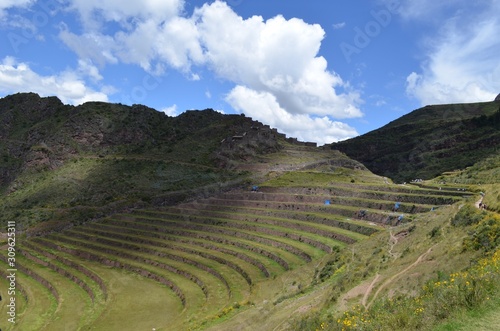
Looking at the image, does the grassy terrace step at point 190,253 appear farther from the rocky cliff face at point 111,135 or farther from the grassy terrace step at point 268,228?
the rocky cliff face at point 111,135

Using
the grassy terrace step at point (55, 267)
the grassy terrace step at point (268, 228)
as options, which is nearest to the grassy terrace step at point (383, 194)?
the grassy terrace step at point (268, 228)

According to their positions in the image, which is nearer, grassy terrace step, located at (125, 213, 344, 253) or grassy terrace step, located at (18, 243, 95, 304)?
grassy terrace step, located at (125, 213, 344, 253)

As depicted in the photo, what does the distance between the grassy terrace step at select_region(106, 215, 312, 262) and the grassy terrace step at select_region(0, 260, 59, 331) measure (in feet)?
47.0

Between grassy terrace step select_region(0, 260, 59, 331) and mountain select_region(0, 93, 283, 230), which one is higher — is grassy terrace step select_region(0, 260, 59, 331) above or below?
below

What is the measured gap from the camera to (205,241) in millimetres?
39750

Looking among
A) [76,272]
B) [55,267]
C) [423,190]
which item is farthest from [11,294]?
[423,190]

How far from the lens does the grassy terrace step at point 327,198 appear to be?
33950mm

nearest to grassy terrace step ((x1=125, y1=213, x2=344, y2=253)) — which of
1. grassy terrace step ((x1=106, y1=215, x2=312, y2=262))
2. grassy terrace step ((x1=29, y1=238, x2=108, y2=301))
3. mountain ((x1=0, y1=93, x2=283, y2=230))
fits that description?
grassy terrace step ((x1=106, y1=215, x2=312, y2=262))

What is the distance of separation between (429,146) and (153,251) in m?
91.7

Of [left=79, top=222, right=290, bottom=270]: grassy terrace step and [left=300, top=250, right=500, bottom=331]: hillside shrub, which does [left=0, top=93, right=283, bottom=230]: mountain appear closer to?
[left=79, top=222, right=290, bottom=270]: grassy terrace step

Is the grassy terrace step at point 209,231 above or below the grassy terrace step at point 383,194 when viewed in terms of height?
below

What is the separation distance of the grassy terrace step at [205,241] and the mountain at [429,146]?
62557 mm

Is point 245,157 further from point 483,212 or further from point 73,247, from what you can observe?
point 483,212

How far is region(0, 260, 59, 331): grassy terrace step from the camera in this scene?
26.7 m
